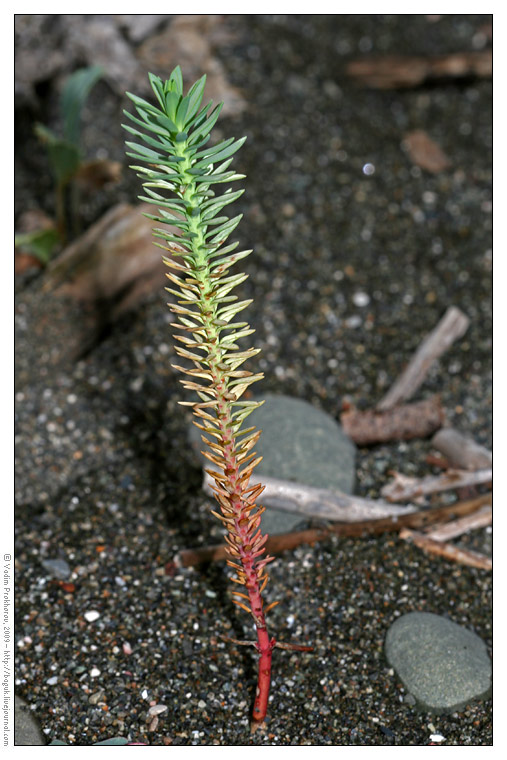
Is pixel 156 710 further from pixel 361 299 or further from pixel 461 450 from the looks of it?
pixel 361 299

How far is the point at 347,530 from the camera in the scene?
8.21 ft

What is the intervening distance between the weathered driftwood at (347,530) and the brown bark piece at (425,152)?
6.13 feet

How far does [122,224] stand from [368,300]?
1.03 m

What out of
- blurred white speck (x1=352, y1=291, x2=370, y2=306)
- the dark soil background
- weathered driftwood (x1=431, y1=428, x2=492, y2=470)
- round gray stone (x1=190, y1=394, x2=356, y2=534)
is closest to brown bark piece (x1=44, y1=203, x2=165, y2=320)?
the dark soil background

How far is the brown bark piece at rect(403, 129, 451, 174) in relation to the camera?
390 cm

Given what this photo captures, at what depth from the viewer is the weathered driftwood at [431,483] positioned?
8.76ft

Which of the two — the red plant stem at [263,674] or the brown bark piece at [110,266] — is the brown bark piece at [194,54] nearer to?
the brown bark piece at [110,266]

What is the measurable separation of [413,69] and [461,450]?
7.44 ft

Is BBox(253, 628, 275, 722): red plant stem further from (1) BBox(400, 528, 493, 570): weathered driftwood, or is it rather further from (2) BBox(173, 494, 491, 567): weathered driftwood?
(1) BBox(400, 528, 493, 570): weathered driftwood

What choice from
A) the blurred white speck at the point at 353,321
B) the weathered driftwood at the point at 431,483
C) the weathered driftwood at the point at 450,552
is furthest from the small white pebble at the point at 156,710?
the blurred white speck at the point at 353,321

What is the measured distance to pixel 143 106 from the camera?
1250 mm

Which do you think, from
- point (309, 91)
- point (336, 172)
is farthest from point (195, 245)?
point (309, 91)

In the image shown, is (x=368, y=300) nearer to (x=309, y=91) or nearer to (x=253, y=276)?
(x=253, y=276)

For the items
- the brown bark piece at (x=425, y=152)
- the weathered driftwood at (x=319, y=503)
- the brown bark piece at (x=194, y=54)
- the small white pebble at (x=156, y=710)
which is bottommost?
the small white pebble at (x=156, y=710)
